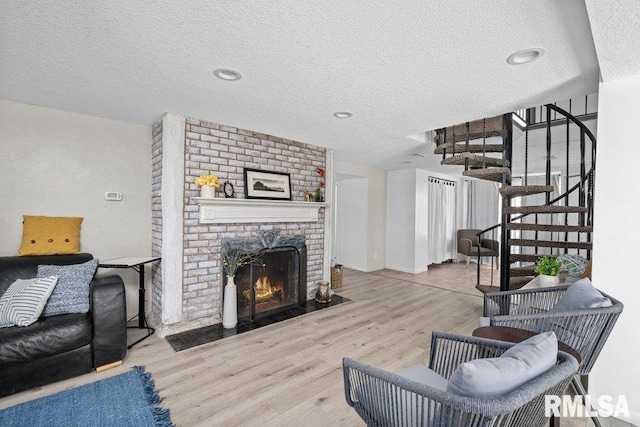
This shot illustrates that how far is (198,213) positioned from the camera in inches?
119

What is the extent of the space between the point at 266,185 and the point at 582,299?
3.01m

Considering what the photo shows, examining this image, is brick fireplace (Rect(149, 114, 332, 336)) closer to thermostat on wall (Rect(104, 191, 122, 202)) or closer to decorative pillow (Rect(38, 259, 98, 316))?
thermostat on wall (Rect(104, 191, 122, 202))

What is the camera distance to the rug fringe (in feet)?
5.59

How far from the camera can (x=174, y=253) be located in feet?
9.44

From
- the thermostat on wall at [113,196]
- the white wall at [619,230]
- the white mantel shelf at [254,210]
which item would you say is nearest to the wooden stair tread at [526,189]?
the white wall at [619,230]

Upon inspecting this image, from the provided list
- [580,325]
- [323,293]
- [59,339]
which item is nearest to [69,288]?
[59,339]

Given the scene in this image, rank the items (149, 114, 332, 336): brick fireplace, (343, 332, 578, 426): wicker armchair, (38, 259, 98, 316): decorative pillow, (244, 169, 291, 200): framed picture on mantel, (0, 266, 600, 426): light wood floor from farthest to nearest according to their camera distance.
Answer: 1. (244, 169, 291, 200): framed picture on mantel
2. (149, 114, 332, 336): brick fireplace
3. (38, 259, 98, 316): decorative pillow
4. (0, 266, 600, 426): light wood floor
5. (343, 332, 578, 426): wicker armchair

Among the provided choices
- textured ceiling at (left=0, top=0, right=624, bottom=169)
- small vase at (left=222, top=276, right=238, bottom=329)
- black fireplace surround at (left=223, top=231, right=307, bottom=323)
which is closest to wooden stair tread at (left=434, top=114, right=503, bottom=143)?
textured ceiling at (left=0, top=0, right=624, bottom=169)

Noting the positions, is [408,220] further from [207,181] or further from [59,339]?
[59,339]

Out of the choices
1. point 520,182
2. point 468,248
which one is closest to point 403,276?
point 468,248

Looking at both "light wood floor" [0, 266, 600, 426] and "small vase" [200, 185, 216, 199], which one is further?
"small vase" [200, 185, 216, 199]

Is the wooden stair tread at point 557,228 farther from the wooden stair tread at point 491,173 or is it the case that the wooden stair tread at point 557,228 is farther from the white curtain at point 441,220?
the white curtain at point 441,220

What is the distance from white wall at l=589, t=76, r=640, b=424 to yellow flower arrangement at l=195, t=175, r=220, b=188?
3154 mm

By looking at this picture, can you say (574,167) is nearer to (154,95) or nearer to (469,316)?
(469,316)
